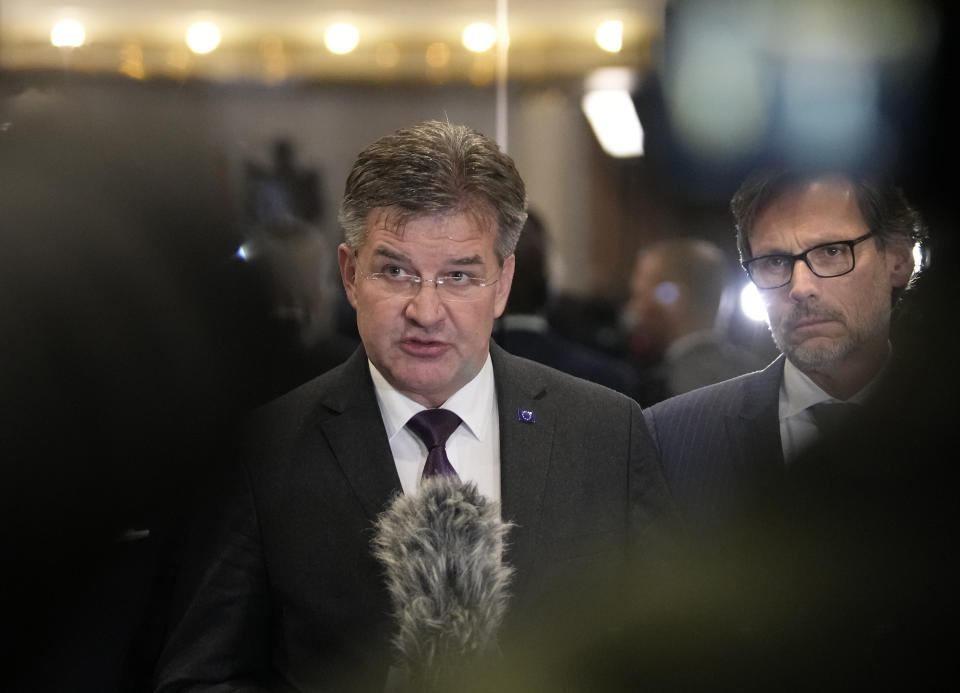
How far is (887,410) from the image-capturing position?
7.41 ft

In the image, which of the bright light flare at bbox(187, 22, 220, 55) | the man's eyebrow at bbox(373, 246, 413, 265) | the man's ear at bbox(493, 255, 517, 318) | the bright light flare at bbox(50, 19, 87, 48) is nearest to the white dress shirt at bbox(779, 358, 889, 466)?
the man's ear at bbox(493, 255, 517, 318)

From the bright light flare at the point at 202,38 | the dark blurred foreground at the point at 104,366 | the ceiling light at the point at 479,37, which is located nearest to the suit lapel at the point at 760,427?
the ceiling light at the point at 479,37

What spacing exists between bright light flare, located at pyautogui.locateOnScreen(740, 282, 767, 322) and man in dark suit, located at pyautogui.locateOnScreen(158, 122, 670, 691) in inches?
15.0

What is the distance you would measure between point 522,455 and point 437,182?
0.58 m

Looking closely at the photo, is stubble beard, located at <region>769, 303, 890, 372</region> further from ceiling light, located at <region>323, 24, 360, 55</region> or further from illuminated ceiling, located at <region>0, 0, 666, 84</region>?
ceiling light, located at <region>323, 24, 360, 55</region>

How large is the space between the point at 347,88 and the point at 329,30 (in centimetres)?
18

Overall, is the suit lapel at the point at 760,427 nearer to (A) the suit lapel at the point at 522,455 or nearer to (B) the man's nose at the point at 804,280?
(B) the man's nose at the point at 804,280

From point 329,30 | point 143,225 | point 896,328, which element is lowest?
point 896,328

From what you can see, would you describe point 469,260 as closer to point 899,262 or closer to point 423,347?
point 423,347

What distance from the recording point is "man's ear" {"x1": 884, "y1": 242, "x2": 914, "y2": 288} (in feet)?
7.23

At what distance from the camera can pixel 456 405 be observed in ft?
7.11

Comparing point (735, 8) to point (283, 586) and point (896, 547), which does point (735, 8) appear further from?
point (283, 586)

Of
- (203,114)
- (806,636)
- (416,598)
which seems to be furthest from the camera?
(203,114)

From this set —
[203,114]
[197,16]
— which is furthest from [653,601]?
[197,16]
